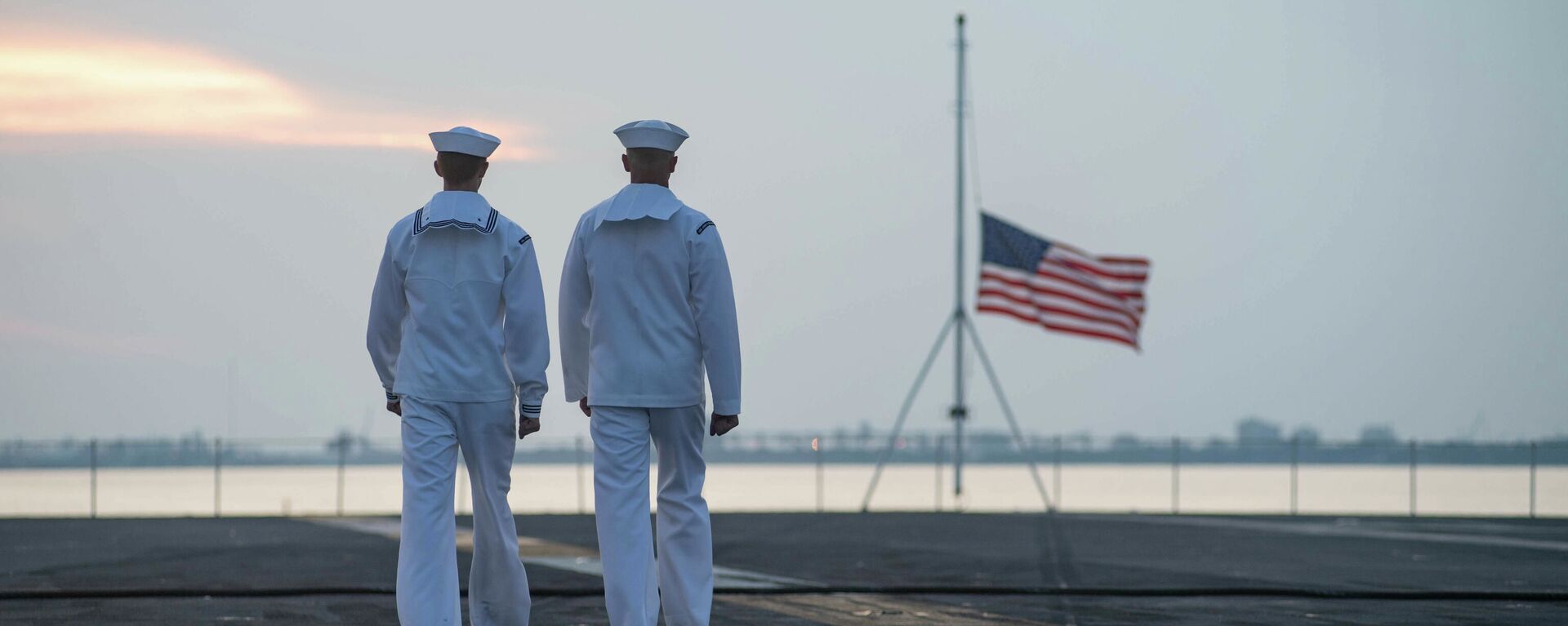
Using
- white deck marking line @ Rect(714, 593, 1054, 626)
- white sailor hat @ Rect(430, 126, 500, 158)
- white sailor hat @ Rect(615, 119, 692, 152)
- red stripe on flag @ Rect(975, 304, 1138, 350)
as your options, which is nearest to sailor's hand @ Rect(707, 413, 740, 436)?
white sailor hat @ Rect(615, 119, 692, 152)

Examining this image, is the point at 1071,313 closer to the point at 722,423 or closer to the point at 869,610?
the point at 869,610

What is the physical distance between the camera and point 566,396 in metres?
6.79

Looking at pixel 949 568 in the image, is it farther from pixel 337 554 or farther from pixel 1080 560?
pixel 337 554

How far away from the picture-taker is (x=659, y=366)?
6.48m

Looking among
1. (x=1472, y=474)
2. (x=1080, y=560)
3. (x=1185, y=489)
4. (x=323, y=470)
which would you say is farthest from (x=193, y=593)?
(x=323, y=470)

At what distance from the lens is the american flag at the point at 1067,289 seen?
2547 centimetres

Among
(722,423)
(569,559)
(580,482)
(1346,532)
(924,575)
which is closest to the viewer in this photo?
(722,423)

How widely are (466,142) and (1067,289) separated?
1973 centimetres

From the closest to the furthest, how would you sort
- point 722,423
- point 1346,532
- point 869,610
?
point 722,423 < point 869,610 < point 1346,532

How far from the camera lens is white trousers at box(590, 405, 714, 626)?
21.0 ft

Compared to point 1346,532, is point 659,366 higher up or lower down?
higher up

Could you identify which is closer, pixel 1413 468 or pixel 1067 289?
pixel 1067 289

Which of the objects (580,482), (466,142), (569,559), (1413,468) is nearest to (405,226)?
(466,142)

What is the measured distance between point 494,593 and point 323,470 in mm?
120942
